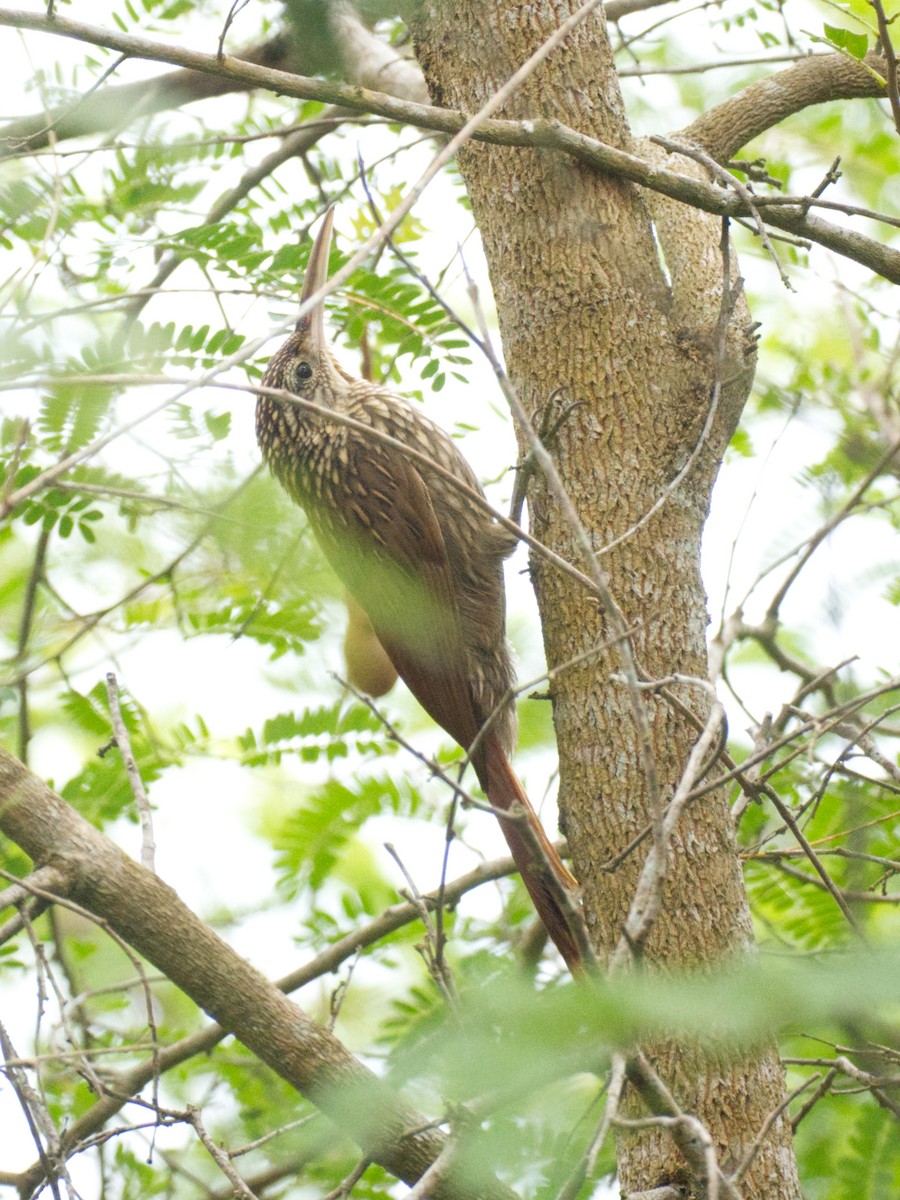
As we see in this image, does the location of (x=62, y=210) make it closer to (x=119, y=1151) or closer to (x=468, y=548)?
(x=468, y=548)

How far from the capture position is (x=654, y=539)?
216cm

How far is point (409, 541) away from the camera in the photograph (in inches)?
117

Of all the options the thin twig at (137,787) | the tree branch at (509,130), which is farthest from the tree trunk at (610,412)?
the thin twig at (137,787)

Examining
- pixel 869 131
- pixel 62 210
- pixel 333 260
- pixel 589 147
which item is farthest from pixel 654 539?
pixel 869 131

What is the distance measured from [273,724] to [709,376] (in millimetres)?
1570

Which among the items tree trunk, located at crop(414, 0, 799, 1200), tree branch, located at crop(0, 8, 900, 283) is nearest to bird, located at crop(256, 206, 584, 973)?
tree trunk, located at crop(414, 0, 799, 1200)

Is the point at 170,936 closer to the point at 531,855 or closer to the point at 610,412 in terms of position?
the point at 531,855

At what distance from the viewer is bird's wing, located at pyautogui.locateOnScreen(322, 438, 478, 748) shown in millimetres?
2904

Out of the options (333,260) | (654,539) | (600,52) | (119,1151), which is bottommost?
(119,1151)

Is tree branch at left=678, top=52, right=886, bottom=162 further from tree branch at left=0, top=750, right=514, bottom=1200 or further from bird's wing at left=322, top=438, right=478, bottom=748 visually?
tree branch at left=0, top=750, right=514, bottom=1200

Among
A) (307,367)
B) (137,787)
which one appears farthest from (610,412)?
A: (307,367)

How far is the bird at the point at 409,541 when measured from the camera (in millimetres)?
2902

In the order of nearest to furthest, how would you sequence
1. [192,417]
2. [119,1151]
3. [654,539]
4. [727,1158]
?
1. [727,1158]
2. [192,417]
3. [654,539]
4. [119,1151]

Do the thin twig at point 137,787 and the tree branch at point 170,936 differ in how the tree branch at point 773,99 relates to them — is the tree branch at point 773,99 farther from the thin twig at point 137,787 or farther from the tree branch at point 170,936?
the tree branch at point 170,936
